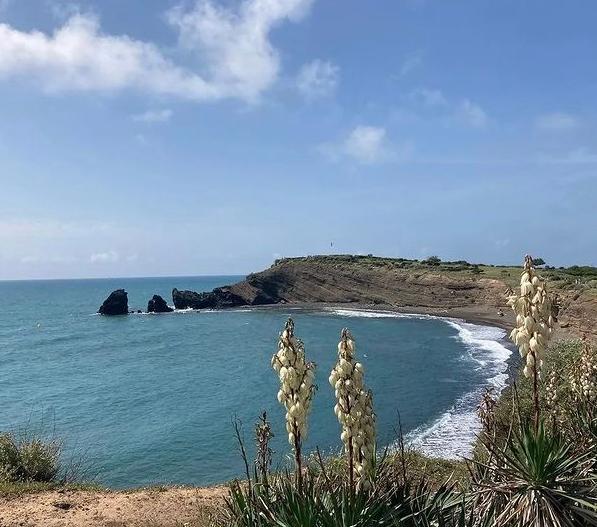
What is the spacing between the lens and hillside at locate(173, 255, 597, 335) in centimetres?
7419

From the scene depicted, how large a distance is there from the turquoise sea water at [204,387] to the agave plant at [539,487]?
11225 millimetres

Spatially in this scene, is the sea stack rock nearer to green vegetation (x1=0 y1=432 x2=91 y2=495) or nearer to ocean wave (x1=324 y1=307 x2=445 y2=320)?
ocean wave (x1=324 y1=307 x2=445 y2=320)

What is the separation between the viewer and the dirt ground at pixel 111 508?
1020 centimetres

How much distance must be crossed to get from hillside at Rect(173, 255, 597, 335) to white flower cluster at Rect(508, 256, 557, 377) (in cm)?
5830

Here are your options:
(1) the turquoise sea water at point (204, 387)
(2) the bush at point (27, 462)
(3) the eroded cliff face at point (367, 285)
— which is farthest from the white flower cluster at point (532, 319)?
(3) the eroded cliff face at point (367, 285)

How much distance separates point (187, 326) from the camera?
7262cm

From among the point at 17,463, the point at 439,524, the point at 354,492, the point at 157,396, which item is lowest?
the point at 157,396

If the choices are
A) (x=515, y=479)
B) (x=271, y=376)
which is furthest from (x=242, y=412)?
(x=515, y=479)

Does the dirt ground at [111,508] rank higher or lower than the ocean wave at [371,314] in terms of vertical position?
lower

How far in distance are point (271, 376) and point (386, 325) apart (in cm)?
2802

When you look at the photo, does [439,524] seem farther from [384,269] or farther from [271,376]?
[384,269]

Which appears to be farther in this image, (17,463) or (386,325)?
(386,325)

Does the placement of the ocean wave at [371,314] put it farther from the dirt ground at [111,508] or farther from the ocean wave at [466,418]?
the dirt ground at [111,508]

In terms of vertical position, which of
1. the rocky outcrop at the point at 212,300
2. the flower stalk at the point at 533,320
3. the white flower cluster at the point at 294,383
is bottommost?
the rocky outcrop at the point at 212,300
